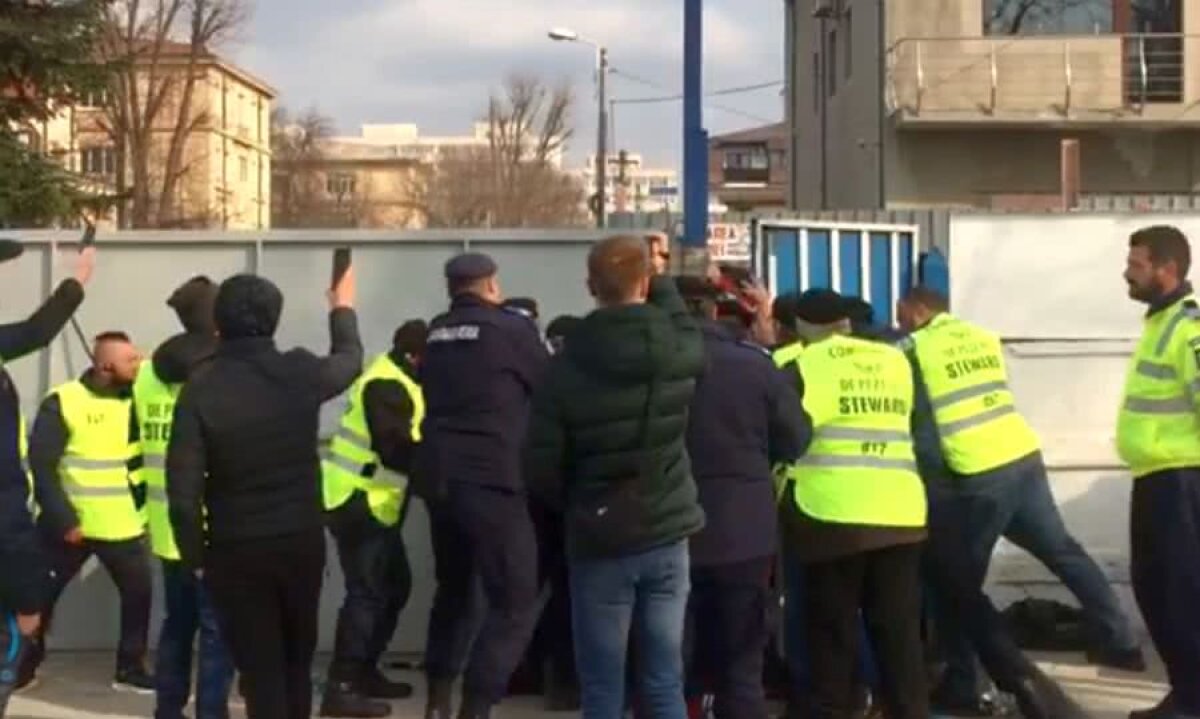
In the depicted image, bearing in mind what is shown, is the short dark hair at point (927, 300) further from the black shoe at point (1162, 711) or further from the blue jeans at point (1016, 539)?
the black shoe at point (1162, 711)

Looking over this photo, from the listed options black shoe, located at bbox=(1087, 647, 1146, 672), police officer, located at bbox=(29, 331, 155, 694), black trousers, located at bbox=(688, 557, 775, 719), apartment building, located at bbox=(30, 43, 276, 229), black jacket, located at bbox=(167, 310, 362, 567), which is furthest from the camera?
apartment building, located at bbox=(30, 43, 276, 229)

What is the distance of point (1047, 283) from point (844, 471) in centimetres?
417

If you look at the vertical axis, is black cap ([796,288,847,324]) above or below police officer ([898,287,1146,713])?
above

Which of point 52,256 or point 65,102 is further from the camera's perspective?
point 65,102

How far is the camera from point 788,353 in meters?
8.55

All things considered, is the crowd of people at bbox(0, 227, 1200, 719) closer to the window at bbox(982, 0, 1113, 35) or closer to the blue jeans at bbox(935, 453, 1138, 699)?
the blue jeans at bbox(935, 453, 1138, 699)

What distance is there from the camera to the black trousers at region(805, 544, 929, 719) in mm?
7938

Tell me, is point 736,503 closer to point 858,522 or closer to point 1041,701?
point 858,522

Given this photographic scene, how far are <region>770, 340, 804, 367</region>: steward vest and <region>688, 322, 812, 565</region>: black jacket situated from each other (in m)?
0.41

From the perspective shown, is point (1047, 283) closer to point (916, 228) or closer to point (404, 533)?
point (916, 228)

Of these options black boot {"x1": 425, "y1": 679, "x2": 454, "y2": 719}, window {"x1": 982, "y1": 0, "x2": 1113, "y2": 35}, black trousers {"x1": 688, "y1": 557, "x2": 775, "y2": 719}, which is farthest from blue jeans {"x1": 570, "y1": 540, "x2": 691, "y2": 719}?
window {"x1": 982, "y1": 0, "x2": 1113, "y2": 35}

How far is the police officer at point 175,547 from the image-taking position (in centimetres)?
777

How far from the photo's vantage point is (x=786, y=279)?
10.7 meters

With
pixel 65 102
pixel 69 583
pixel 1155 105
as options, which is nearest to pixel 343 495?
pixel 69 583
